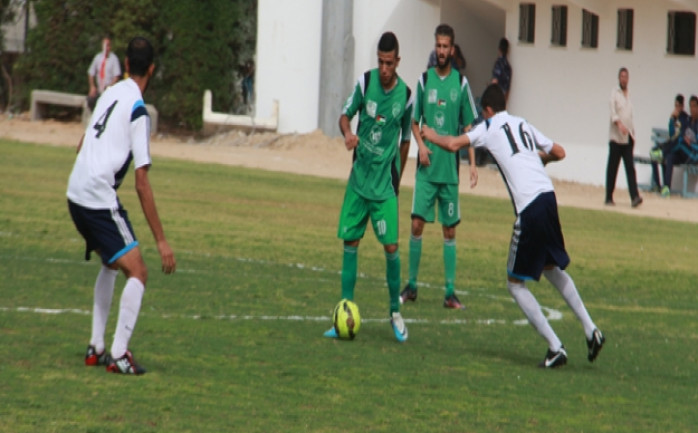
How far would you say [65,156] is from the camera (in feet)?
89.7

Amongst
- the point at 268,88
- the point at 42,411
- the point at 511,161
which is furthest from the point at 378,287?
the point at 268,88

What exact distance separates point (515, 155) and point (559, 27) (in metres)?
21.0

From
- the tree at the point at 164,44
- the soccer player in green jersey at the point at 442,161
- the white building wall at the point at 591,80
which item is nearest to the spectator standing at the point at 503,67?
the white building wall at the point at 591,80

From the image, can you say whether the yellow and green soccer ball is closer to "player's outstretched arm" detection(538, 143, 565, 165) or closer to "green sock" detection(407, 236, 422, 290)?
"player's outstretched arm" detection(538, 143, 565, 165)

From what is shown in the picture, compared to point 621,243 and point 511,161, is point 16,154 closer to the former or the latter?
point 621,243

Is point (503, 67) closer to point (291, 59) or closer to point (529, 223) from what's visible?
point (291, 59)

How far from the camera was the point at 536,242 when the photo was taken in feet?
29.4

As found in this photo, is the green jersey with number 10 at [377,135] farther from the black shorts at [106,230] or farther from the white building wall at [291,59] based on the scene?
the white building wall at [291,59]

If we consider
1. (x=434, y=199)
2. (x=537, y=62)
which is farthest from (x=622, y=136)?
(x=434, y=199)

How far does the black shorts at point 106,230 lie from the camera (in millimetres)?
7699

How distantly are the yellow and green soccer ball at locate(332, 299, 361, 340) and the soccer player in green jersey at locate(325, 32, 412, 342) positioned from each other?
0.42 feet

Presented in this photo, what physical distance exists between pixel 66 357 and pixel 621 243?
11.5m

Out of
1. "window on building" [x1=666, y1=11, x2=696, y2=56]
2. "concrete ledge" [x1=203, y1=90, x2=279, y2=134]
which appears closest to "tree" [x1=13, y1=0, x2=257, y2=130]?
"concrete ledge" [x1=203, y1=90, x2=279, y2=134]

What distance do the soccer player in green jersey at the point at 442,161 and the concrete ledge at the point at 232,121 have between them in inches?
904
